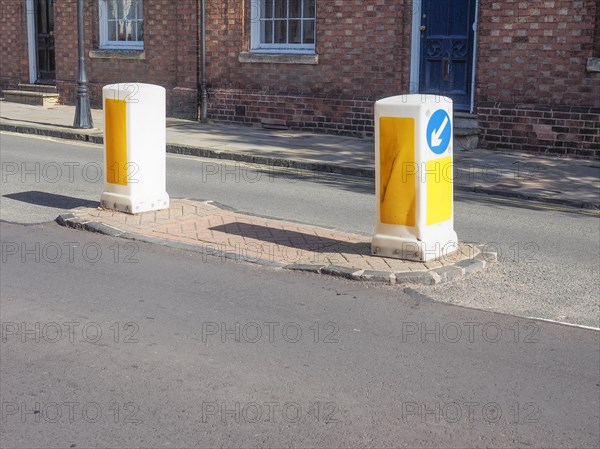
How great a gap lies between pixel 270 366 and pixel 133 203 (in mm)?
4295

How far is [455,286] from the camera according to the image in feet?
23.9

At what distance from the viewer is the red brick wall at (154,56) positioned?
1970 cm

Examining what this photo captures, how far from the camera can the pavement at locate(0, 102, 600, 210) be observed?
12.2 metres

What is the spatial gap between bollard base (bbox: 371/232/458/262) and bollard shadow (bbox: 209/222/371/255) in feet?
0.68

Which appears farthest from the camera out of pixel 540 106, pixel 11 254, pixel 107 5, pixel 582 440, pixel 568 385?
pixel 107 5

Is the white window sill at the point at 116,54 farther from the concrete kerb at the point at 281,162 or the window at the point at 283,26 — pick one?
the concrete kerb at the point at 281,162

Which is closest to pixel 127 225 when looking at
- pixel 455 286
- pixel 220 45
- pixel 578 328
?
pixel 455 286

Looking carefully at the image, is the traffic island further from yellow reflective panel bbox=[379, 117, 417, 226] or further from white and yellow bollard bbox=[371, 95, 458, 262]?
yellow reflective panel bbox=[379, 117, 417, 226]

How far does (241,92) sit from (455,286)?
12265 millimetres

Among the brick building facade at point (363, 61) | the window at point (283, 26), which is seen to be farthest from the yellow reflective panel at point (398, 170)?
the window at point (283, 26)

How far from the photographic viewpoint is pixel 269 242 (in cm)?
853

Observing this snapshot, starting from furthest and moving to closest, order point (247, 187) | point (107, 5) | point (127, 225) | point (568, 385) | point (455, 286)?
point (107, 5) → point (247, 187) → point (127, 225) → point (455, 286) → point (568, 385)

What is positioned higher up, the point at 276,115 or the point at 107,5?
the point at 107,5

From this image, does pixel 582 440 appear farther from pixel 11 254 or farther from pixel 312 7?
pixel 312 7
